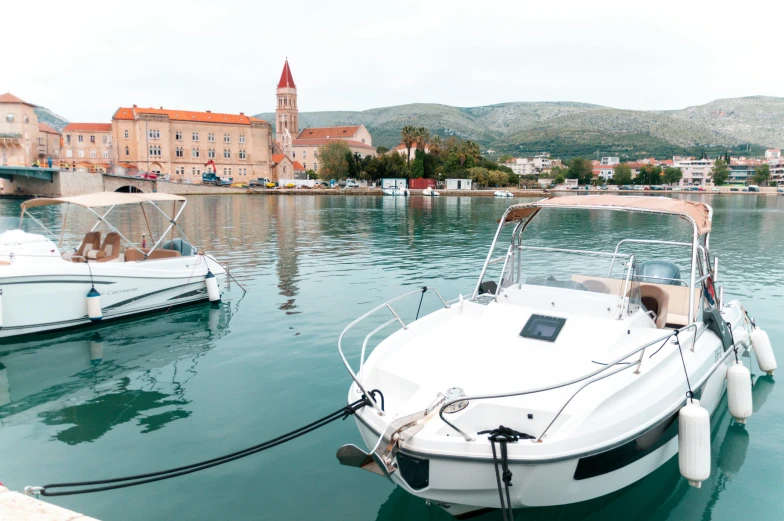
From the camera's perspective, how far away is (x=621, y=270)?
23.2 feet

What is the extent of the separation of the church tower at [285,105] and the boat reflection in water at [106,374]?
143 meters

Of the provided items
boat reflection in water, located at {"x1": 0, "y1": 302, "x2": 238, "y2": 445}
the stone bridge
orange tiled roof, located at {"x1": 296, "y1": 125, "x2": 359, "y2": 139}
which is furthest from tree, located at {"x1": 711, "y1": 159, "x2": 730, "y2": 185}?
boat reflection in water, located at {"x1": 0, "y1": 302, "x2": 238, "y2": 445}

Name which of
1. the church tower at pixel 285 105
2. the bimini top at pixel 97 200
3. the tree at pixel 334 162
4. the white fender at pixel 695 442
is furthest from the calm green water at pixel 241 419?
the church tower at pixel 285 105

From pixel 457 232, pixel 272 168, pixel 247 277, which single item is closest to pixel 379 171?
pixel 272 168

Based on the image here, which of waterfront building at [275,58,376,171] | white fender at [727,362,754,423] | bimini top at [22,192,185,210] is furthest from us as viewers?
Answer: waterfront building at [275,58,376,171]

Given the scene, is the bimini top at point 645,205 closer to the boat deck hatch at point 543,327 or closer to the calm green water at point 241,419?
the boat deck hatch at point 543,327

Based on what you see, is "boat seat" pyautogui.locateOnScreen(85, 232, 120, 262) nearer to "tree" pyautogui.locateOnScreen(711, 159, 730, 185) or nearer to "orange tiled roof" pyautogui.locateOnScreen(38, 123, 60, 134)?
"orange tiled roof" pyautogui.locateOnScreen(38, 123, 60, 134)

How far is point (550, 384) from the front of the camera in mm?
5516

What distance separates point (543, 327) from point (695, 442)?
196cm

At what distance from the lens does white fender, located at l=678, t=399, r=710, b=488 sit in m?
5.27

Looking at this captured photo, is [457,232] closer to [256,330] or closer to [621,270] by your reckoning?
[256,330]

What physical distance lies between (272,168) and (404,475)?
12592 cm

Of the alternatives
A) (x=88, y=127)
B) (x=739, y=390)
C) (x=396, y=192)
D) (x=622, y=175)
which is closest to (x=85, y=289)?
(x=739, y=390)

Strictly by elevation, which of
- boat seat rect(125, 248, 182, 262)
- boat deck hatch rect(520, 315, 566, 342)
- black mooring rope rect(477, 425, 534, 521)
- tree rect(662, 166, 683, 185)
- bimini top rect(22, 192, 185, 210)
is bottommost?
black mooring rope rect(477, 425, 534, 521)
